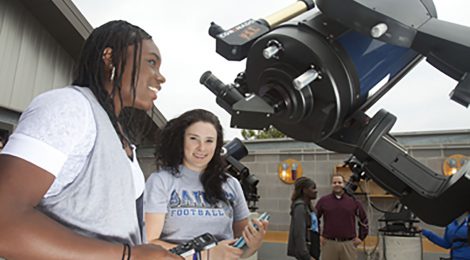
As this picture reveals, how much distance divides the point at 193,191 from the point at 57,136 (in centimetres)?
104

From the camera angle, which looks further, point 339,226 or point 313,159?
point 313,159

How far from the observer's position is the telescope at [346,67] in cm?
100

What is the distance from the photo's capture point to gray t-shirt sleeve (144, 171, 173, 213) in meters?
1.48

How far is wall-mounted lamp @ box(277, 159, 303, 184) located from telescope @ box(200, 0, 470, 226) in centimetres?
473

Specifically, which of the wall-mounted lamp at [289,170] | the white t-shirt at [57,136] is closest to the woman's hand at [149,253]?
the white t-shirt at [57,136]

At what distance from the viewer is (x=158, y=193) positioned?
1531mm

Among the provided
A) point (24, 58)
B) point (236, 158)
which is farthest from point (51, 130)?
point (24, 58)

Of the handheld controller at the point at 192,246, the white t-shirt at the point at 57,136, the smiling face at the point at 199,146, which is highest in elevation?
the white t-shirt at the point at 57,136

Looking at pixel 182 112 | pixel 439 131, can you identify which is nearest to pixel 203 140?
pixel 182 112

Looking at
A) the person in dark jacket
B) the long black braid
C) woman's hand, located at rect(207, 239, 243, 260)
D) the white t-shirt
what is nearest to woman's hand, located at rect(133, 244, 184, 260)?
the white t-shirt

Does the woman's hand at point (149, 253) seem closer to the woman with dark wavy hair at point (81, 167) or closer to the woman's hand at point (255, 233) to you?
the woman with dark wavy hair at point (81, 167)

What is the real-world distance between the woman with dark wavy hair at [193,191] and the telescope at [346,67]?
0.43 m

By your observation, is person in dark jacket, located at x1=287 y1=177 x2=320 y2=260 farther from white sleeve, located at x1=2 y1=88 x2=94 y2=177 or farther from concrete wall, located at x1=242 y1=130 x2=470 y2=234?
white sleeve, located at x1=2 y1=88 x2=94 y2=177

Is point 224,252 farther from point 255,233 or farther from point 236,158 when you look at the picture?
point 236,158
